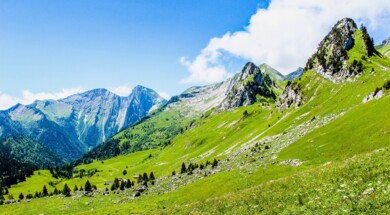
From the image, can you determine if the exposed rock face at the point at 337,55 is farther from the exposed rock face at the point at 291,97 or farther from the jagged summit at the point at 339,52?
the exposed rock face at the point at 291,97

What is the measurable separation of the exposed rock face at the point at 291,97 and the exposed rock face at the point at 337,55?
13.1m

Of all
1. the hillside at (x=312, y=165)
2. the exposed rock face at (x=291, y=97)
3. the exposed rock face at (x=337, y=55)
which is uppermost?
the exposed rock face at (x=337, y=55)

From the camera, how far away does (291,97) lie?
5915 inches

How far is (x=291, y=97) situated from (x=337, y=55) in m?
27.4

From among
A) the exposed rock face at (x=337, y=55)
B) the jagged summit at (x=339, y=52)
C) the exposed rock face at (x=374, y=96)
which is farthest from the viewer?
the exposed rock face at (x=337, y=55)

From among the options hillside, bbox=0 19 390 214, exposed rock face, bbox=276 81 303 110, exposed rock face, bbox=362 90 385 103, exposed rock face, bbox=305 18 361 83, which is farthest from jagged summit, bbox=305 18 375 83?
exposed rock face, bbox=362 90 385 103

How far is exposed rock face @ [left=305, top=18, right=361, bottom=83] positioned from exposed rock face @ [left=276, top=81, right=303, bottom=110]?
43.0 feet

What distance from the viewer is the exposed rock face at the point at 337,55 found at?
127750 millimetres

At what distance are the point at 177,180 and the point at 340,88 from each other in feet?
238

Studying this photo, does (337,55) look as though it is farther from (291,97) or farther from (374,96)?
(374,96)

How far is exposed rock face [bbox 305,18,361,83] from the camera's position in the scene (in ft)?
419

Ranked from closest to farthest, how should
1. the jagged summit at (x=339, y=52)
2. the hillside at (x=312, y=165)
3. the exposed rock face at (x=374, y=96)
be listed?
1. the hillside at (x=312, y=165)
2. the exposed rock face at (x=374, y=96)
3. the jagged summit at (x=339, y=52)

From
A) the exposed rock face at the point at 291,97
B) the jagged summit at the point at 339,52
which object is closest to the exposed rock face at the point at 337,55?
the jagged summit at the point at 339,52

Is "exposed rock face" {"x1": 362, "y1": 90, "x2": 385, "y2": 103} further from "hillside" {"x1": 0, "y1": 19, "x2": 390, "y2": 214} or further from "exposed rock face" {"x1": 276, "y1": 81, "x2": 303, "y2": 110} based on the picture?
"exposed rock face" {"x1": 276, "y1": 81, "x2": 303, "y2": 110}
